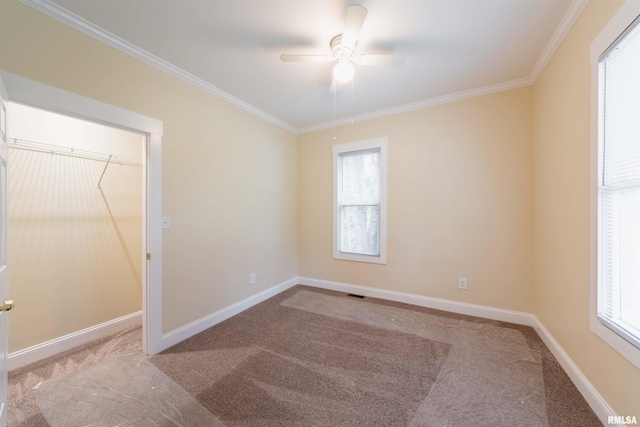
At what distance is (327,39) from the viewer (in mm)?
1958

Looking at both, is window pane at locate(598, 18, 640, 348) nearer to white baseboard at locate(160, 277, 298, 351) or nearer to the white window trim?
the white window trim

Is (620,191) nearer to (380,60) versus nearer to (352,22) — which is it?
(380,60)

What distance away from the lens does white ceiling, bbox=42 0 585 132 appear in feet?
5.41

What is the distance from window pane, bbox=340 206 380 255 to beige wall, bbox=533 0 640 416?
5.98ft

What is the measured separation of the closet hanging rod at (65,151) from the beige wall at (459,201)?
9.42 feet

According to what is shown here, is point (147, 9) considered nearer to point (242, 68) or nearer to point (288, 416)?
point (242, 68)

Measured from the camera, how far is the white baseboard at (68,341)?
1952 millimetres

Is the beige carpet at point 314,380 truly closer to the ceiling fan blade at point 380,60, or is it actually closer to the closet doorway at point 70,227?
the closet doorway at point 70,227

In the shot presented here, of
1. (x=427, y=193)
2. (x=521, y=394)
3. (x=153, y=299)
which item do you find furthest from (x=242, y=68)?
(x=521, y=394)

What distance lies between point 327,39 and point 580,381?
10.4 ft

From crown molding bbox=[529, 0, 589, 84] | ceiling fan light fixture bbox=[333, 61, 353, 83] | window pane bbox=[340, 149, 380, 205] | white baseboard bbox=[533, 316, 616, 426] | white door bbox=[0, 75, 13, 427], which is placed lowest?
white baseboard bbox=[533, 316, 616, 426]

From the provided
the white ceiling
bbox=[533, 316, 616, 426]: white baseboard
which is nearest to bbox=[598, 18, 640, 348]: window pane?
bbox=[533, 316, 616, 426]: white baseboard

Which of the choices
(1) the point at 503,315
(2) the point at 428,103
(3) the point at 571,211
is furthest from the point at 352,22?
(1) the point at 503,315

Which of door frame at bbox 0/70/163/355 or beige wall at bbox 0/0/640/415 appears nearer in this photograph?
beige wall at bbox 0/0/640/415
